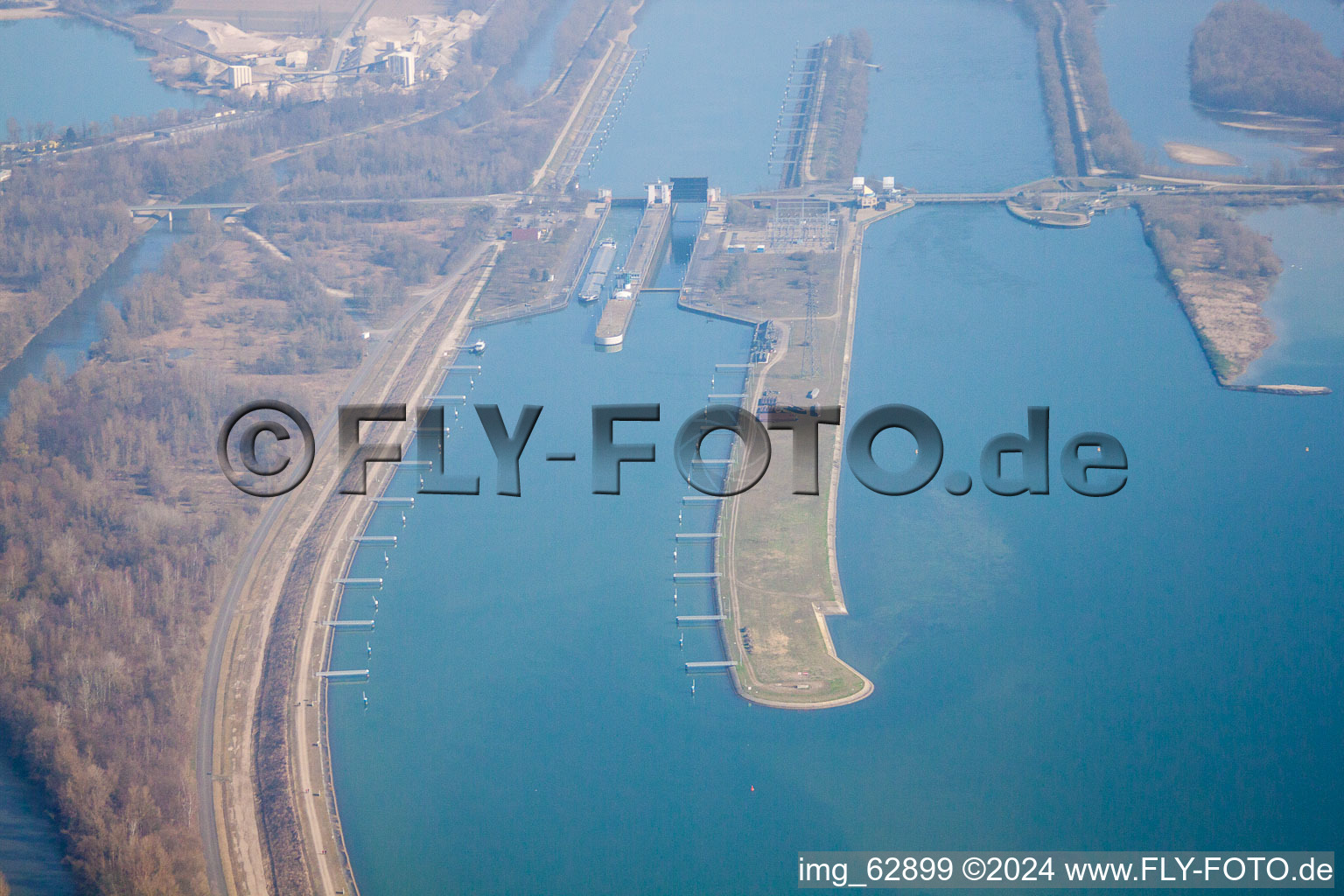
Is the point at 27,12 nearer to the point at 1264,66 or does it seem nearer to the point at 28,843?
the point at 1264,66

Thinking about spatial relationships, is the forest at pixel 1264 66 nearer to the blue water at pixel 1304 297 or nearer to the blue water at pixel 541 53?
the blue water at pixel 1304 297

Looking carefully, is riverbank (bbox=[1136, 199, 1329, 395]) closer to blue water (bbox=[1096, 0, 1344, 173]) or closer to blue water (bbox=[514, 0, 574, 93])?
blue water (bbox=[1096, 0, 1344, 173])

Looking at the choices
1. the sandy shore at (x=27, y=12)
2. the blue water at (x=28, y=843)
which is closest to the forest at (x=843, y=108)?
the blue water at (x=28, y=843)

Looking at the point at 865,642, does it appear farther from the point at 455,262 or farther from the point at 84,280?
the point at 84,280

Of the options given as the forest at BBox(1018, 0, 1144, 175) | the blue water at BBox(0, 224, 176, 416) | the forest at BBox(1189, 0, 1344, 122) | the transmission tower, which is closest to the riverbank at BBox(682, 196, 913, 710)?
the transmission tower

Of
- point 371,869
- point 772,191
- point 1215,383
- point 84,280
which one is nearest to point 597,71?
point 772,191
